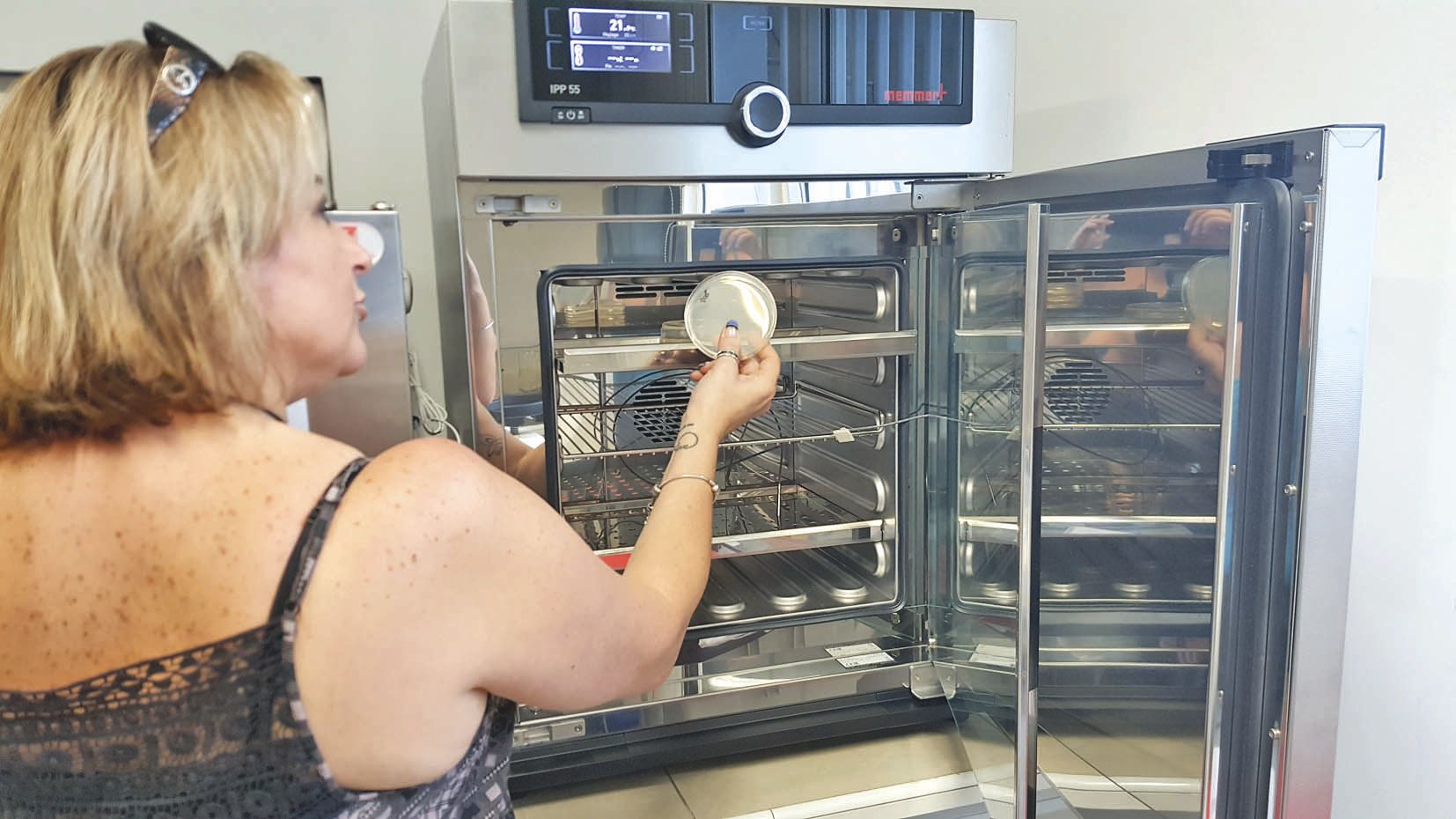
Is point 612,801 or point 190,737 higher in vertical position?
point 190,737

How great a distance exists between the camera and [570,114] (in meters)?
1.12

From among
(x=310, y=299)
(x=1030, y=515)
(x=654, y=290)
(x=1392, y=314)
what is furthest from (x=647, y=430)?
(x=1392, y=314)

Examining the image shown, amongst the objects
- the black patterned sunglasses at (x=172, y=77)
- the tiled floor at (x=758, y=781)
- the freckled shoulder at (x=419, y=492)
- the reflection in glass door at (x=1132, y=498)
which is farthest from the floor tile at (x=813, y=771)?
the black patterned sunglasses at (x=172, y=77)

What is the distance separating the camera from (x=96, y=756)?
2.20ft

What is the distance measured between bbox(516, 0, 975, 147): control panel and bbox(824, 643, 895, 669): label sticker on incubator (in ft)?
2.32

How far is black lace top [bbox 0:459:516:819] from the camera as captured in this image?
65 cm

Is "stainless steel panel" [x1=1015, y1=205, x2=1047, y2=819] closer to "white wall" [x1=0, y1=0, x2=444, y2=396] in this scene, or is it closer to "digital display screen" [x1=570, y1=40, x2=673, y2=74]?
"digital display screen" [x1=570, y1=40, x2=673, y2=74]

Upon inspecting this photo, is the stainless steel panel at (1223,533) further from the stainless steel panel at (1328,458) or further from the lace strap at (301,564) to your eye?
the lace strap at (301,564)

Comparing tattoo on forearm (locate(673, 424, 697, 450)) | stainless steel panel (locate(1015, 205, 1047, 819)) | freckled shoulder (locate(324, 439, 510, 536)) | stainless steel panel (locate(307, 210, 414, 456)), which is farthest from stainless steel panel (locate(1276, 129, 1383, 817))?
stainless steel panel (locate(307, 210, 414, 456))

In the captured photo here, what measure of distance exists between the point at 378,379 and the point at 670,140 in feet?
1.48

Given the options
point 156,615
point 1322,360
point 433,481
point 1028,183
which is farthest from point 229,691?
point 1028,183

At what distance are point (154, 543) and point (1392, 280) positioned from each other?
1.40 m

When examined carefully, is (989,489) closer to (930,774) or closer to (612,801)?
(930,774)

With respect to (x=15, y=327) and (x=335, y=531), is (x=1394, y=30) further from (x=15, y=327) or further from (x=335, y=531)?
(x=15, y=327)
